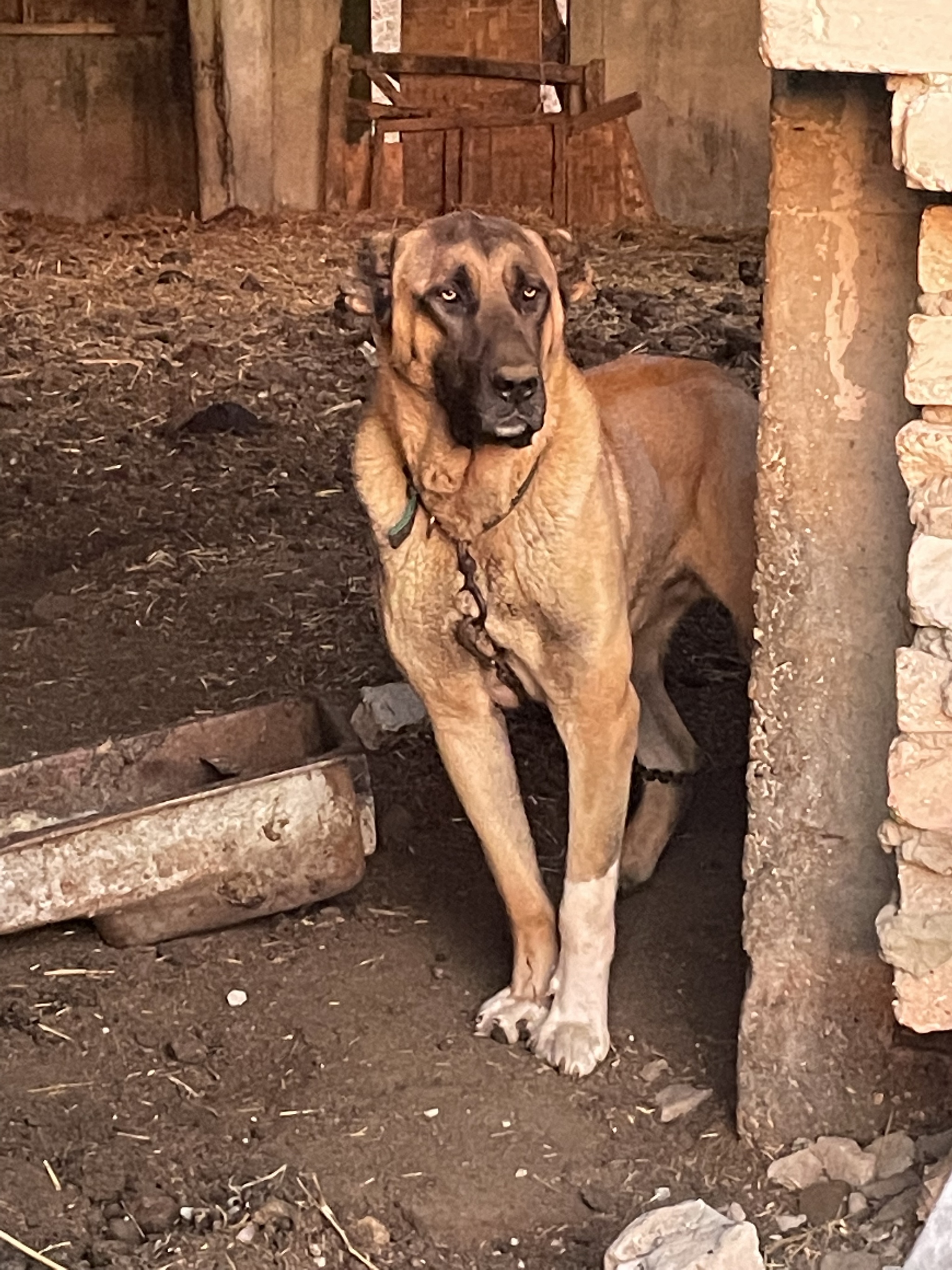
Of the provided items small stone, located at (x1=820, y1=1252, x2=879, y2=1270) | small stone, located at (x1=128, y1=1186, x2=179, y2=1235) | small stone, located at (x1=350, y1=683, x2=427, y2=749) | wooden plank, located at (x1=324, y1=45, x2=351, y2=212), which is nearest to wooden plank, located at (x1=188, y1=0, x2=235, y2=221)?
wooden plank, located at (x1=324, y1=45, x2=351, y2=212)

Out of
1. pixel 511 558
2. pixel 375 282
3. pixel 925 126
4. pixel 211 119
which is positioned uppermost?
pixel 925 126

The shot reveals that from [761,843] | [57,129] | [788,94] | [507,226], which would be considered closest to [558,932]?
[761,843]

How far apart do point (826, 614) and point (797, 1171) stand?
1.10 meters

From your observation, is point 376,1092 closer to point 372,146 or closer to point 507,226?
point 507,226

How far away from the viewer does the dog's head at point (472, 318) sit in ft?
12.5

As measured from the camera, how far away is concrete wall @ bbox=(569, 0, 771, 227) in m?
13.0

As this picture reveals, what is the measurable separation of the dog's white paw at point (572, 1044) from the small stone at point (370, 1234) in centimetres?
64

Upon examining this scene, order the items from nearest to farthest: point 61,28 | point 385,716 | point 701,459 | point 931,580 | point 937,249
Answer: point 937,249 < point 931,580 < point 701,459 < point 385,716 < point 61,28

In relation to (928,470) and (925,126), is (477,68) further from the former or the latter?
(925,126)

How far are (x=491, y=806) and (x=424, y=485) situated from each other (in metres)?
0.76

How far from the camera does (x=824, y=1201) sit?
3.64 meters

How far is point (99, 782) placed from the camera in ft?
16.8

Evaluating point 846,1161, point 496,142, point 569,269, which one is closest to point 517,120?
point 496,142

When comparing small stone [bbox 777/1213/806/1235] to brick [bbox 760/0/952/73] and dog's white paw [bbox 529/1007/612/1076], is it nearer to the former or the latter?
dog's white paw [bbox 529/1007/612/1076]
